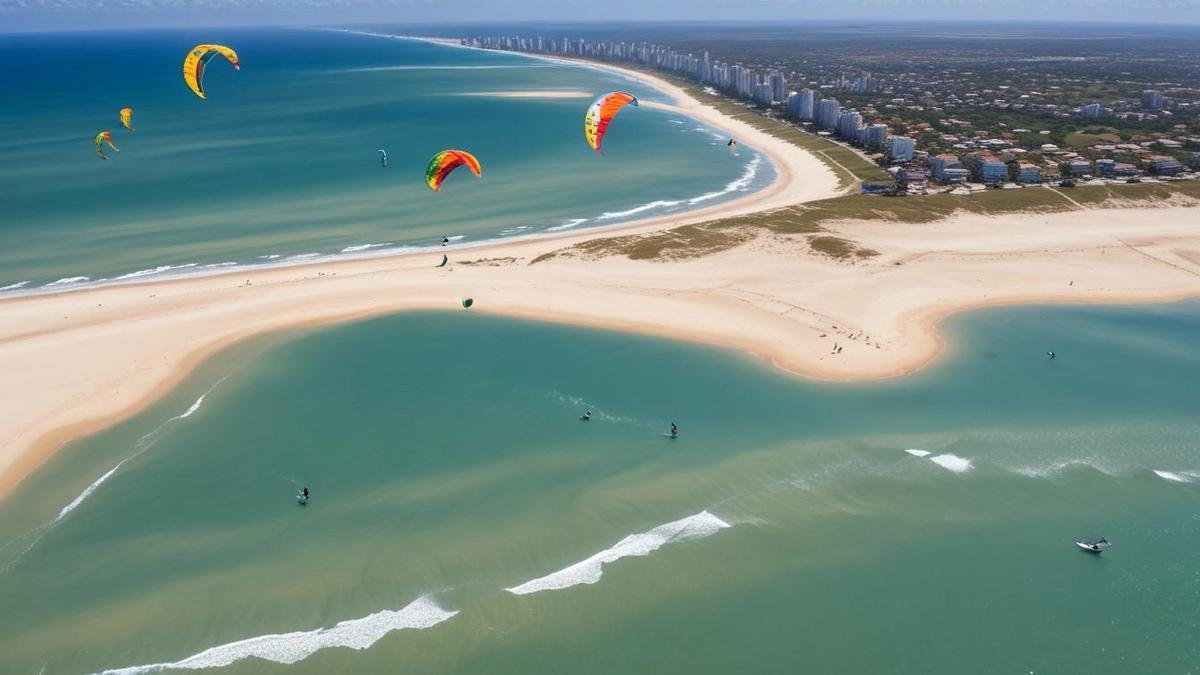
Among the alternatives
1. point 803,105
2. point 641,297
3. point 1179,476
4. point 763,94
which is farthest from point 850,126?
point 1179,476

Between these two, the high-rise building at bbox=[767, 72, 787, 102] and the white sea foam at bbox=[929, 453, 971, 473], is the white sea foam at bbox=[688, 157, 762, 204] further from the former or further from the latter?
the high-rise building at bbox=[767, 72, 787, 102]

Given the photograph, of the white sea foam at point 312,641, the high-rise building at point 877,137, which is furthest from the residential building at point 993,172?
the white sea foam at point 312,641

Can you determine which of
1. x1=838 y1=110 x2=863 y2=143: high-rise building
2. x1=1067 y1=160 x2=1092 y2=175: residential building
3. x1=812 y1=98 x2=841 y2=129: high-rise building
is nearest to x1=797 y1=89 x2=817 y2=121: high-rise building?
x1=812 y1=98 x2=841 y2=129: high-rise building

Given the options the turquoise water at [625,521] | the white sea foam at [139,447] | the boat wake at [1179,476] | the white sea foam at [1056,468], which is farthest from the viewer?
the white sea foam at [1056,468]

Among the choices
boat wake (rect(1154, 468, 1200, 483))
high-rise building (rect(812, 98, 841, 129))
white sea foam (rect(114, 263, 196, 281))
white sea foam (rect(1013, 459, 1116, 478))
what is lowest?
boat wake (rect(1154, 468, 1200, 483))

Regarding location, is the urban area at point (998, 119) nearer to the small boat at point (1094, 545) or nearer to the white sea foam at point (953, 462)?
the white sea foam at point (953, 462)

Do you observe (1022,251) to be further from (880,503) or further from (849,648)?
(849,648)
